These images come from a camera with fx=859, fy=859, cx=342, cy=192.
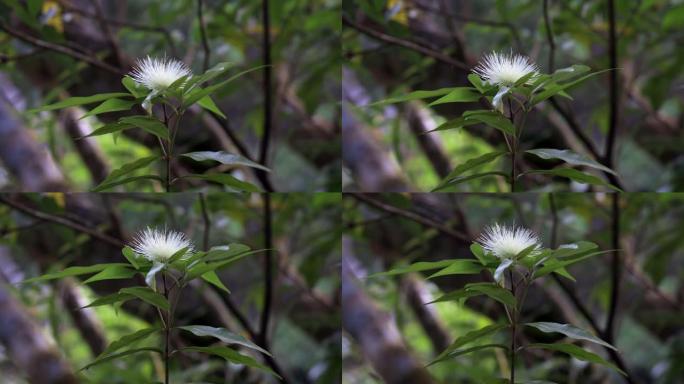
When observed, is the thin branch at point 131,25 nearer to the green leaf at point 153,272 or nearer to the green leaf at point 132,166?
the green leaf at point 132,166

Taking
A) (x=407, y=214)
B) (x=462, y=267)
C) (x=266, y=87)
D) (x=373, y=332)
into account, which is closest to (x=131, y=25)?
(x=266, y=87)

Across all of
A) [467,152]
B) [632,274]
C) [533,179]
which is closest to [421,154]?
[467,152]

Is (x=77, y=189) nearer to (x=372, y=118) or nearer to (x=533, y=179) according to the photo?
(x=372, y=118)

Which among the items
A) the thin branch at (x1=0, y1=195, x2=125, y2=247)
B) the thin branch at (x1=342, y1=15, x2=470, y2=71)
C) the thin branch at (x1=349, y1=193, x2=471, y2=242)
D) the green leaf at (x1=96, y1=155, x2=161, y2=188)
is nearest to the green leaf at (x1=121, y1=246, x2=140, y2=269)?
the green leaf at (x1=96, y1=155, x2=161, y2=188)

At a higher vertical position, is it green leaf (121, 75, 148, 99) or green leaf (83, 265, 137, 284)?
green leaf (121, 75, 148, 99)

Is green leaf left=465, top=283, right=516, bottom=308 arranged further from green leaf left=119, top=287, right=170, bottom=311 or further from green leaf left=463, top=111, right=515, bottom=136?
green leaf left=119, top=287, right=170, bottom=311
